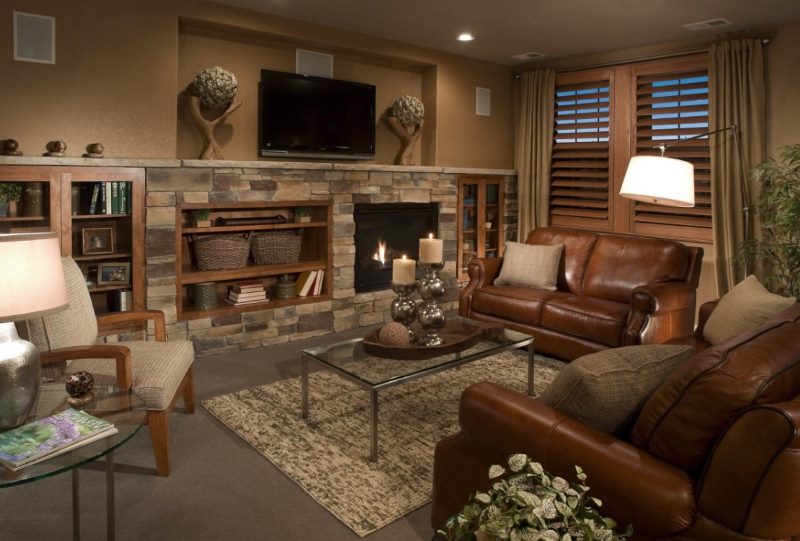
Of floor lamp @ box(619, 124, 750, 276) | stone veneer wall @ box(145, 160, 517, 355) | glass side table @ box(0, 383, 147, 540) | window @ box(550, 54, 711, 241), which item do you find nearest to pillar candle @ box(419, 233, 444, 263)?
floor lamp @ box(619, 124, 750, 276)

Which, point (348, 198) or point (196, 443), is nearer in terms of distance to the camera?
point (196, 443)

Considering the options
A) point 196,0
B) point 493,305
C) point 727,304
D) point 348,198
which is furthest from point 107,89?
point 727,304

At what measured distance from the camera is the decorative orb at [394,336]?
Answer: 3.29 m

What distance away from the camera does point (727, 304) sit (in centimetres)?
322

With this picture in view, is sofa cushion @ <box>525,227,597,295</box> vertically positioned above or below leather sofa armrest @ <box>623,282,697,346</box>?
above

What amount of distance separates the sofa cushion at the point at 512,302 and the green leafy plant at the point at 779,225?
5.29 ft

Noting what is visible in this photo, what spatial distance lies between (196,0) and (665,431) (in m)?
4.42

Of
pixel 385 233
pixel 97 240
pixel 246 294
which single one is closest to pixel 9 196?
pixel 97 240

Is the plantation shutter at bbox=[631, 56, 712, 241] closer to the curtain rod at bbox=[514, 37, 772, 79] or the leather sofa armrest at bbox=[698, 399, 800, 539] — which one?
the curtain rod at bbox=[514, 37, 772, 79]

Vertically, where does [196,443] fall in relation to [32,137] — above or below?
below

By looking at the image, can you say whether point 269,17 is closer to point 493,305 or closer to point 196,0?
point 196,0

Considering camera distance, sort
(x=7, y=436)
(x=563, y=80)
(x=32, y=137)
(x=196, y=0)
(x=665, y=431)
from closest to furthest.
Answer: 1. (x=665, y=431)
2. (x=7, y=436)
3. (x=32, y=137)
4. (x=196, y=0)
5. (x=563, y=80)

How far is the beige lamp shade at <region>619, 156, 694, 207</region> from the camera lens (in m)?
3.35

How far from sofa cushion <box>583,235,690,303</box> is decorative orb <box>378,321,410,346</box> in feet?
6.48
